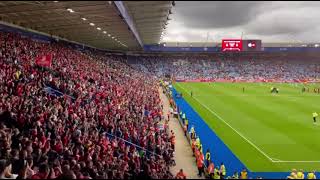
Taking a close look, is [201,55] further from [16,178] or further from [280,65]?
[16,178]

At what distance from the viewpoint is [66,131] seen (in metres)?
15.9

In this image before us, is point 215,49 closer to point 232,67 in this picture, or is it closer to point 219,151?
point 232,67

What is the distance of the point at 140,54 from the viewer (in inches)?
4097

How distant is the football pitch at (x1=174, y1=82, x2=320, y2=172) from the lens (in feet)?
72.5

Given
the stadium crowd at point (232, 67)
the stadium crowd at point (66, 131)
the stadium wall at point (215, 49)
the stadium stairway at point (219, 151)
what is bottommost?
the stadium stairway at point (219, 151)

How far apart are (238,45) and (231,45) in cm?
156

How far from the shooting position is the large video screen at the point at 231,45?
91.0m

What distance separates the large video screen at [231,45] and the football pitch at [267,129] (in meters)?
40.6

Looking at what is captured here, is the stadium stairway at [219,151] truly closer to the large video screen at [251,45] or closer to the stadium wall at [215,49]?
the large video screen at [251,45]

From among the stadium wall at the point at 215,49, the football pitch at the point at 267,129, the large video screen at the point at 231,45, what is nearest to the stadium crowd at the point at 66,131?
the football pitch at the point at 267,129

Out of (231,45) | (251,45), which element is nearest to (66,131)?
(231,45)

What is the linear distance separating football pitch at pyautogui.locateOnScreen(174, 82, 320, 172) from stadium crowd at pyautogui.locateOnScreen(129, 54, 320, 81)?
1880 inches

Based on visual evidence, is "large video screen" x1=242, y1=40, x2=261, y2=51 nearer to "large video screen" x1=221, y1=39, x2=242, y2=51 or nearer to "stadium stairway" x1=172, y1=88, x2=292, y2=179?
"large video screen" x1=221, y1=39, x2=242, y2=51

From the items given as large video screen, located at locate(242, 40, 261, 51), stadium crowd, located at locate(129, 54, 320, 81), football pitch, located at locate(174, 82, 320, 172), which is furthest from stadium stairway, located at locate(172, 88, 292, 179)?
stadium crowd, located at locate(129, 54, 320, 81)
